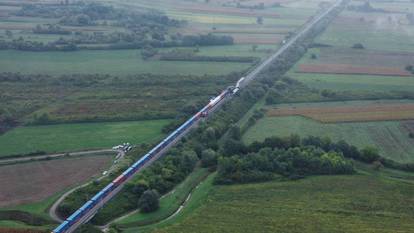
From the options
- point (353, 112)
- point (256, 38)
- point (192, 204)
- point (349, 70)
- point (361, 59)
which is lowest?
point (192, 204)

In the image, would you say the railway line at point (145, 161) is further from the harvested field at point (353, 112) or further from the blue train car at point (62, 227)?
the harvested field at point (353, 112)

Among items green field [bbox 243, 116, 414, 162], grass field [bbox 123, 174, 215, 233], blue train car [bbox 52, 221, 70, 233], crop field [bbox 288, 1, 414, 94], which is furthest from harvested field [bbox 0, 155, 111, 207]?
crop field [bbox 288, 1, 414, 94]

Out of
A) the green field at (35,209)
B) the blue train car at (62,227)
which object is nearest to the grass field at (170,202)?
the blue train car at (62,227)

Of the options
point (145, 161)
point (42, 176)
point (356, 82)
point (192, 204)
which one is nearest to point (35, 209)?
point (42, 176)

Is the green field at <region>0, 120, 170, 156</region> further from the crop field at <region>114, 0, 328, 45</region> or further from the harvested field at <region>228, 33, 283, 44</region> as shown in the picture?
the crop field at <region>114, 0, 328, 45</region>

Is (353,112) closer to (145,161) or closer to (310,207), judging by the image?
(310,207)

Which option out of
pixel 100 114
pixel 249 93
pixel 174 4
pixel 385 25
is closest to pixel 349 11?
pixel 385 25

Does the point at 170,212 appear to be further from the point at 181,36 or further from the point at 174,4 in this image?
the point at 174,4
